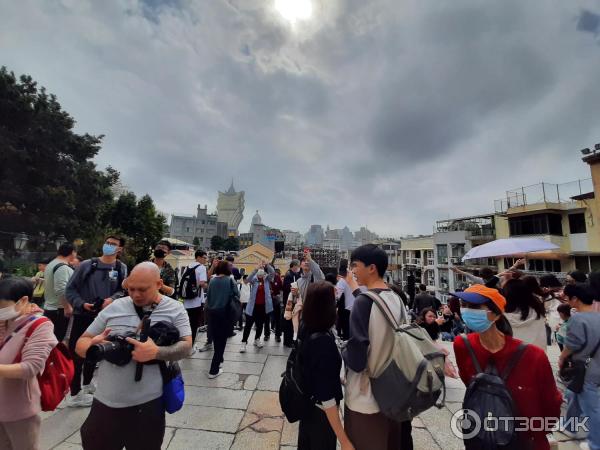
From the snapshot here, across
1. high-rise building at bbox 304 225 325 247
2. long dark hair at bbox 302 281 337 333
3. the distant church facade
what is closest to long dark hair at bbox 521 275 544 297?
long dark hair at bbox 302 281 337 333

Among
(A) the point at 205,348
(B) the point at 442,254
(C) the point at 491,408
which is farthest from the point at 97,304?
(B) the point at 442,254

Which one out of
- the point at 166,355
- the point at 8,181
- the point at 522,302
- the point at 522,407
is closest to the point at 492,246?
the point at 522,302

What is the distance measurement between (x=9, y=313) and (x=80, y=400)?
2.02 m

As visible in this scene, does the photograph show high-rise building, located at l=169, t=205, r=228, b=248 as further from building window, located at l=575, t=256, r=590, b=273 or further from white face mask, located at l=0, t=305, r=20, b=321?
white face mask, located at l=0, t=305, r=20, b=321

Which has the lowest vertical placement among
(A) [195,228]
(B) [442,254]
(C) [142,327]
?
(C) [142,327]

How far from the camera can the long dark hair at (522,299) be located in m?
2.96

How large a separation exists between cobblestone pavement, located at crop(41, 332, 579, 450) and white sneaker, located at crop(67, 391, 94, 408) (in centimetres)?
5

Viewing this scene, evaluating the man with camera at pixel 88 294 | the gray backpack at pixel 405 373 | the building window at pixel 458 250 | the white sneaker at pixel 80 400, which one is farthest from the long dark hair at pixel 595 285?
the building window at pixel 458 250

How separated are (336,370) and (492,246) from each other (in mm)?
4980

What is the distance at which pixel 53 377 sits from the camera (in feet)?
5.98

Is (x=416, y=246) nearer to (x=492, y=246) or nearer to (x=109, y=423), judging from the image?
(x=492, y=246)

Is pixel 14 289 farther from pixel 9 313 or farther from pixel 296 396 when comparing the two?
pixel 296 396

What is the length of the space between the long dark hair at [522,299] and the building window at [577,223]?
22070 millimetres

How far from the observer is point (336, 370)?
5.33 ft
